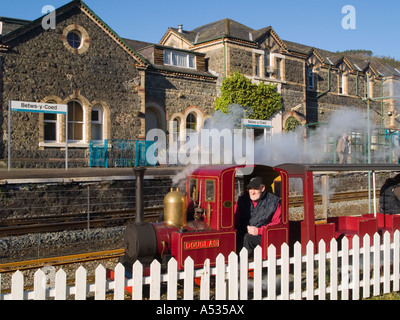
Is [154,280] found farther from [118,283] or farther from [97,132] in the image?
[97,132]

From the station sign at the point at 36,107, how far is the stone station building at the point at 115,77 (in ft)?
5.79

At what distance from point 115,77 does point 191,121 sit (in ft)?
16.7

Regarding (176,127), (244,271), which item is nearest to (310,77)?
(176,127)

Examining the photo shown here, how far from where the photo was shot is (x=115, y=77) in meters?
19.6

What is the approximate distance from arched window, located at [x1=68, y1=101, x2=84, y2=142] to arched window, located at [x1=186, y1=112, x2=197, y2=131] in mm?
5927

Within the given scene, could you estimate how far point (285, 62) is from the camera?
87.8ft

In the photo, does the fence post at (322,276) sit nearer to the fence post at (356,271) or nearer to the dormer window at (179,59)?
the fence post at (356,271)

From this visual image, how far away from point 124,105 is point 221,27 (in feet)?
26.3

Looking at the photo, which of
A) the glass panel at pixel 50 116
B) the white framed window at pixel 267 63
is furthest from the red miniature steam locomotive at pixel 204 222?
the white framed window at pixel 267 63

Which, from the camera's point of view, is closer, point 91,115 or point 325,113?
point 91,115

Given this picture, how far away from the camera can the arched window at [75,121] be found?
1859 cm
